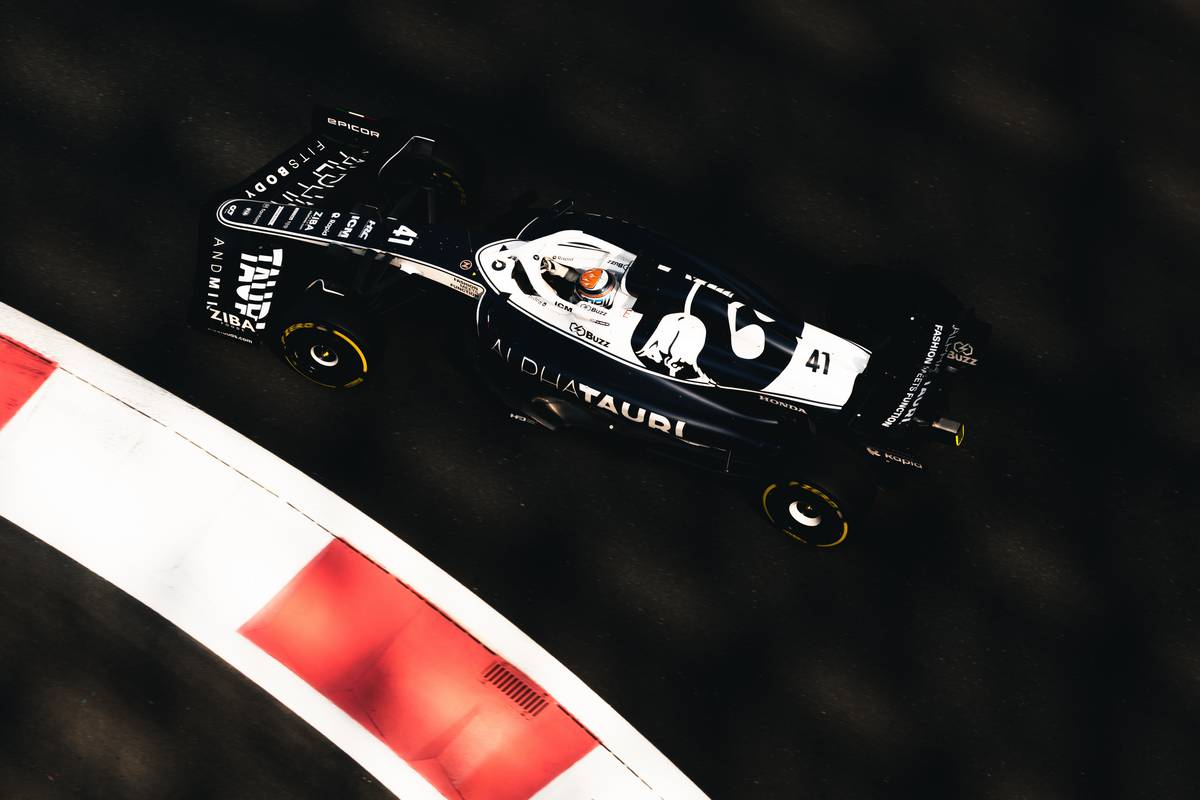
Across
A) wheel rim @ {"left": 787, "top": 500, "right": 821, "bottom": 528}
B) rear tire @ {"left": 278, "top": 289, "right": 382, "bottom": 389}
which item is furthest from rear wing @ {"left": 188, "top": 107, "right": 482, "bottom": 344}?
wheel rim @ {"left": 787, "top": 500, "right": 821, "bottom": 528}

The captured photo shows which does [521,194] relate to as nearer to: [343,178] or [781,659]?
[343,178]

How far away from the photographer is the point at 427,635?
7.86m

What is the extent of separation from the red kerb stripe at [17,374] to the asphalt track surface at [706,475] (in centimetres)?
41

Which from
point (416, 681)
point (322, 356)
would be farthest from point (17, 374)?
point (416, 681)

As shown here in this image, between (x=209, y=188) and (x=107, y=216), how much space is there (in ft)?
2.99

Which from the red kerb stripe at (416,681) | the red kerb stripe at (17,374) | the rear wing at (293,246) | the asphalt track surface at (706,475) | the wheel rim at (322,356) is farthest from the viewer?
the red kerb stripe at (17,374)

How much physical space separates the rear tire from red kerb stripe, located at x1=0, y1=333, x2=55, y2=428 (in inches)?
82.5

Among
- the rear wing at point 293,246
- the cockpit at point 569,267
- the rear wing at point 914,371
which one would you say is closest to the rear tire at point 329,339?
the rear wing at point 293,246

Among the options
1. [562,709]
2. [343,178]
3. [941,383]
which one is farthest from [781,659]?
[343,178]

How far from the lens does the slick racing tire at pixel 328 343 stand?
7855 mm

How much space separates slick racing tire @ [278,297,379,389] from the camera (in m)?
7.86

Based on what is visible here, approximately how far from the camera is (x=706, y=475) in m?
8.41

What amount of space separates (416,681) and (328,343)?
2.69m

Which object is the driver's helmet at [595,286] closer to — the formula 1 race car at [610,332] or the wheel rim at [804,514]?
the formula 1 race car at [610,332]
